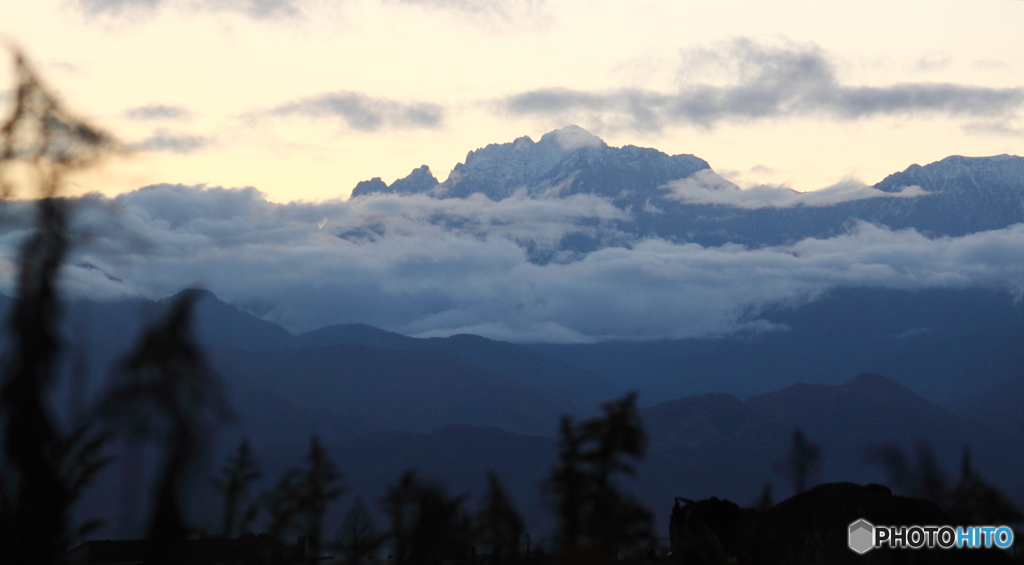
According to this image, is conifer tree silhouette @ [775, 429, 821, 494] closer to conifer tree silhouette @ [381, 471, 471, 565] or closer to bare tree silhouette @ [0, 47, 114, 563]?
Result: conifer tree silhouette @ [381, 471, 471, 565]

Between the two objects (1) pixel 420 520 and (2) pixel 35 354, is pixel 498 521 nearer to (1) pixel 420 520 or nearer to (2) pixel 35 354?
(1) pixel 420 520

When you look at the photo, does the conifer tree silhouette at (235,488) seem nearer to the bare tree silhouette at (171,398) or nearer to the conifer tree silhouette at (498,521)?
the conifer tree silhouette at (498,521)

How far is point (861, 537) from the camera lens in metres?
31.3

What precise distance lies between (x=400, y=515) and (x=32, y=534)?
25.9 feet

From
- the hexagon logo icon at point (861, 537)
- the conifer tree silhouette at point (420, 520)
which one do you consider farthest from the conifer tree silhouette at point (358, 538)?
the hexagon logo icon at point (861, 537)

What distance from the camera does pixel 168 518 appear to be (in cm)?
1653

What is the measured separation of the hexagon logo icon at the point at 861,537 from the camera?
1219 inches

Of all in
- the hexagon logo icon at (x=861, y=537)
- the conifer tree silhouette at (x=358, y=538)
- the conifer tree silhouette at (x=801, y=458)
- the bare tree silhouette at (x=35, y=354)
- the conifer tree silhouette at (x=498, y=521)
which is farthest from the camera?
the conifer tree silhouette at (x=801, y=458)

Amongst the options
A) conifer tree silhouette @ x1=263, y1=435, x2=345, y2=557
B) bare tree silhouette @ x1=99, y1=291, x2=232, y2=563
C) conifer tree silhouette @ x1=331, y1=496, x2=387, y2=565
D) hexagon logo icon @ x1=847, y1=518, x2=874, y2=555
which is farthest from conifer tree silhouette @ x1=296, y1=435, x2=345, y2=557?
hexagon logo icon @ x1=847, y1=518, x2=874, y2=555

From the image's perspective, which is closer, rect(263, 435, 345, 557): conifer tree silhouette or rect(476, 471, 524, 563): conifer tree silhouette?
rect(263, 435, 345, 557): conifer tree silhouette

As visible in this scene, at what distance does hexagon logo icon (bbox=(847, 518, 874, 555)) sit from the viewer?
31.0 metres

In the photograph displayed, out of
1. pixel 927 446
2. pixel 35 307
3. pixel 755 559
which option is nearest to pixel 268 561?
pixel 35 307

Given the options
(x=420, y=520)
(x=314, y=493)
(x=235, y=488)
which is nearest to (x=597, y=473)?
(x=420, y=520)

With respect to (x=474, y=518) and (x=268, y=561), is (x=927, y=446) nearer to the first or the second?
(x=474, y=518)
